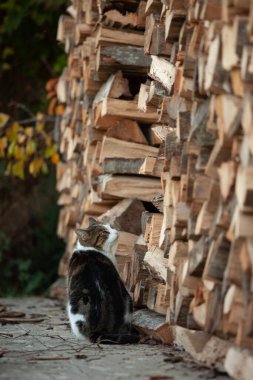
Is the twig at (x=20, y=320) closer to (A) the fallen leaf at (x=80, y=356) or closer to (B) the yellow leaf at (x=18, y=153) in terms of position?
(A) the fallen leaf at (x=80, y=356)

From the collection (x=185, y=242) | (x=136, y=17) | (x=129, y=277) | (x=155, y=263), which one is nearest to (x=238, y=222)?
(x=185, y=242)

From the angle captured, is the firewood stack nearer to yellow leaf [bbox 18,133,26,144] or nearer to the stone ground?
the stone ground

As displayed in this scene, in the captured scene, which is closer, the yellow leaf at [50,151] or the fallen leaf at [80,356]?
the fallen leaf at [80,356]

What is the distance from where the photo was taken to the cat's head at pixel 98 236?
18.7 ft

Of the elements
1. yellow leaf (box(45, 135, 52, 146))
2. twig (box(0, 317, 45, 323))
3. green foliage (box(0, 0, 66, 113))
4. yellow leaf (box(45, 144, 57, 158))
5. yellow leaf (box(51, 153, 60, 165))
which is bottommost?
twig (box(0, 317, 45, 323))

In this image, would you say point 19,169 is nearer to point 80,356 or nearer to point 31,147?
point 31,147

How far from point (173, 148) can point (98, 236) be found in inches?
45.8

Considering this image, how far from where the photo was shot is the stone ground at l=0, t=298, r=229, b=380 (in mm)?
3990

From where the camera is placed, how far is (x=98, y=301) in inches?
208

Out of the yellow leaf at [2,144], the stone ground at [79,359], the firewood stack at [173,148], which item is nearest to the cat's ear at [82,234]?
the firewood stack at [173,148]

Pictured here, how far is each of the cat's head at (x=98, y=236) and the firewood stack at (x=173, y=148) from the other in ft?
0.67

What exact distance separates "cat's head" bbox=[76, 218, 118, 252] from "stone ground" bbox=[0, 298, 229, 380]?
57 cm

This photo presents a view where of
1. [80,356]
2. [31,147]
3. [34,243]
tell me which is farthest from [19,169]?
[80,356]

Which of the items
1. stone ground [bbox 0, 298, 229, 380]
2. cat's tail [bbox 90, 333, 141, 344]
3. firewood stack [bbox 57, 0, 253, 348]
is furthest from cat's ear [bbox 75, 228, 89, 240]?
cat's tail [bbox 90, 333, 141, 344]
